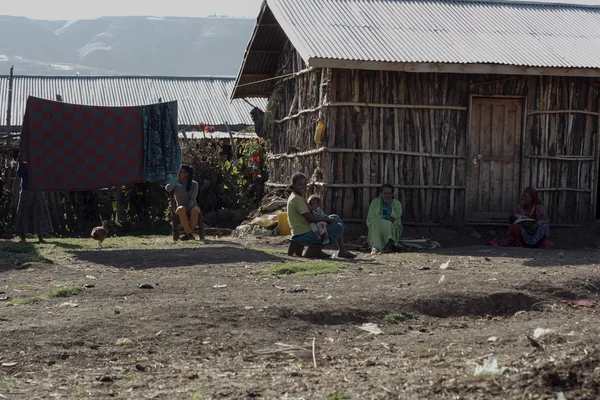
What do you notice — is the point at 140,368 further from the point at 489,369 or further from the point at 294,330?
the point at 489,369

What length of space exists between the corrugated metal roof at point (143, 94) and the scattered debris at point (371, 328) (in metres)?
18.7

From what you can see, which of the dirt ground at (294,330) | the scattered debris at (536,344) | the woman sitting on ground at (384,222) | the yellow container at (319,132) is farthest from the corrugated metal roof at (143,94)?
the scattered debris at (536,344)

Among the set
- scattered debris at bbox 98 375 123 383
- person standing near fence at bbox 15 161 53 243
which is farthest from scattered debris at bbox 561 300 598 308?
person standing near fence at bbox 15 161 53 243

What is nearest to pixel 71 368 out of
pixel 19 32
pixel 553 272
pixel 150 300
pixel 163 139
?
pixel 150 300

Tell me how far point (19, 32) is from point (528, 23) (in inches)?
3814

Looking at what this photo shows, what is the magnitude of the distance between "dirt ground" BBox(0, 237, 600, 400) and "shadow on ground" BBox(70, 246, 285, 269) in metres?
0.07

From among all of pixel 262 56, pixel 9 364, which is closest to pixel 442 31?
pixel 262 56

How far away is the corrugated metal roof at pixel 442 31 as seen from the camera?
39.8 ft

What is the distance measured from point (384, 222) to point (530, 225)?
211cm

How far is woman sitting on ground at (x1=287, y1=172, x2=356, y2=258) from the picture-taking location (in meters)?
10.1

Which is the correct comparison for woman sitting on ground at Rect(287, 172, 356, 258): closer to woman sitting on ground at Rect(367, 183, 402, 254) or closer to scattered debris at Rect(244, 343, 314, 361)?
woman sitting on ground at Rect(367, 183, 402, 254)

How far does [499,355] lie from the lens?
511 cm

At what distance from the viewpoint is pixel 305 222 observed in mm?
10211

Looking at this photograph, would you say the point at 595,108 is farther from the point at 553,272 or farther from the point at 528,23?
the point at 553,272
